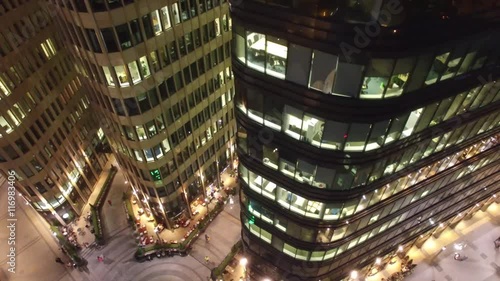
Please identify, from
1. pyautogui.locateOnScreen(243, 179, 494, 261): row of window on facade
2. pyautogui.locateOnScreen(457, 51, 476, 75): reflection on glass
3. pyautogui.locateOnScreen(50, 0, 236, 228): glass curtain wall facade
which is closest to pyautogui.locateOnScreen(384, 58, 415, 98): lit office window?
pyautogui.locateOnScreen(457, 51, 476, 75): reflection on glass

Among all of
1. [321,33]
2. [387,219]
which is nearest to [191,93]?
[387,219]

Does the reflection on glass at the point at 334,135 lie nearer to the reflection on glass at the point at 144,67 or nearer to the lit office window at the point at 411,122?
the lit office window at the point at 411,122

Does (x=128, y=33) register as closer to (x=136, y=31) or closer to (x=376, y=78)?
(x=136, y=31)

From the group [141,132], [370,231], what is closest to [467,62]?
[370,231]

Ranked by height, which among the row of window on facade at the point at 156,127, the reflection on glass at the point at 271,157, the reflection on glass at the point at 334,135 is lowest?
the row of window on facade at the point at 156,127

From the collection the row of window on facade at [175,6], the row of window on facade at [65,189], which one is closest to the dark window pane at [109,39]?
the row of window on facade at [175,6]

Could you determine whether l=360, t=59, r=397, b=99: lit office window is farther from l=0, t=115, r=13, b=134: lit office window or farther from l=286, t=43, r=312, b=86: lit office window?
l=0, t=115, r=13, b=134: lit office window
